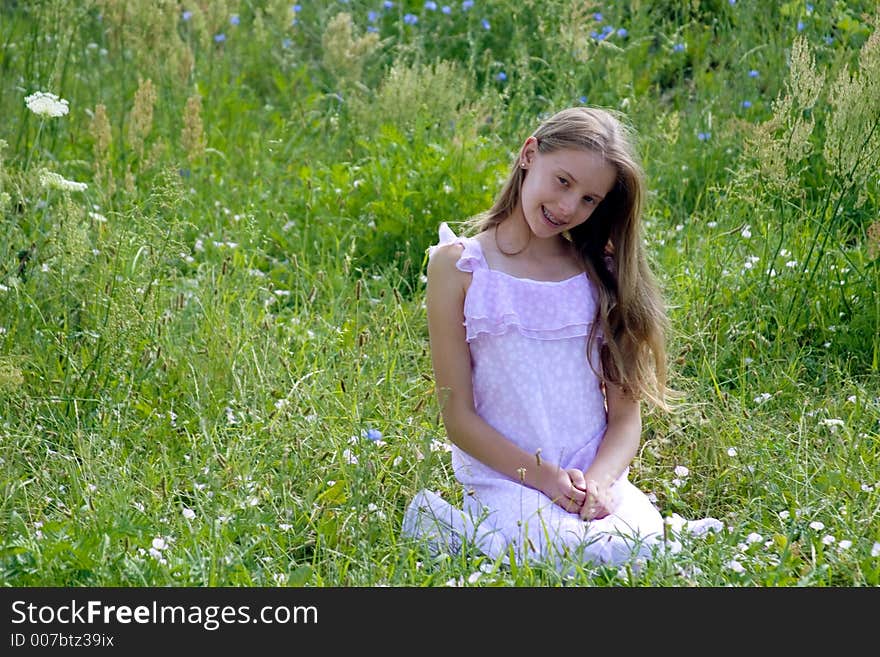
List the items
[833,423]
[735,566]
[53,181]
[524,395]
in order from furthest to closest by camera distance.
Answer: [53,181] → [833,423] → [524,395] → [735,566]

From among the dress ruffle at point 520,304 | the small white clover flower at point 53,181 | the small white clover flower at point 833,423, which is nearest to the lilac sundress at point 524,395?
the dress ruffle at point 520,304

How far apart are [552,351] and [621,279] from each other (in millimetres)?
240

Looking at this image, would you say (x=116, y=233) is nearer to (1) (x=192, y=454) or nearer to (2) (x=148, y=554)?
(1) (x=192, y=454)

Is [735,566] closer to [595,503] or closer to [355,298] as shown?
[595,503]

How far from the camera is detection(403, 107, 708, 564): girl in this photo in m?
2.61

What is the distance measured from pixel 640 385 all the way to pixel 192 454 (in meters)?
1.11

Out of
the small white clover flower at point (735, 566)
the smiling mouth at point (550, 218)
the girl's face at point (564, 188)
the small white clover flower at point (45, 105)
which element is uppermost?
the girl's face at point (564, 188)

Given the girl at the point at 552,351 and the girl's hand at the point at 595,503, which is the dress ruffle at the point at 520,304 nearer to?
the girl at the point at 552,351

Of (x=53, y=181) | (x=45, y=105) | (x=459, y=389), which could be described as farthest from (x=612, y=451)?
(x=45, y=105)

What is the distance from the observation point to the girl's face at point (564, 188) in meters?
2.63

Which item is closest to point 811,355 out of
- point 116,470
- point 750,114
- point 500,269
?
point 500,269

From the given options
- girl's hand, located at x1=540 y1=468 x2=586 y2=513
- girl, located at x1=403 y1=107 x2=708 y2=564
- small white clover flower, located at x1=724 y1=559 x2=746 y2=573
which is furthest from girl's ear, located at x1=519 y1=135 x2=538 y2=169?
small white clover flower, located at x1=724 y1=559 x2=746 y2=573

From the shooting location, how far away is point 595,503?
102 inches

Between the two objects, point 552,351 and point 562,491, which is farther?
point 552,351
